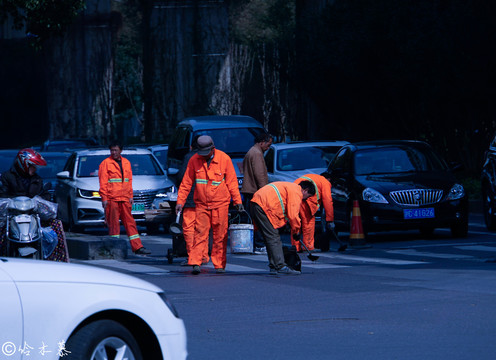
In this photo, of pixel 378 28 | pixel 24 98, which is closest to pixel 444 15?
pixel 378 28

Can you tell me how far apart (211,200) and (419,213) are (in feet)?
16.6

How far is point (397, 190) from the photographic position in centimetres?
1775

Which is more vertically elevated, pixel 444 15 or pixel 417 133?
pixel 444 15

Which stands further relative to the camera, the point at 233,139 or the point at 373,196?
the point at 233,139

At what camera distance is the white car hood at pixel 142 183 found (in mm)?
21673

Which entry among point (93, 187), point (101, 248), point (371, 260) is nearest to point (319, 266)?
point (371, 260)

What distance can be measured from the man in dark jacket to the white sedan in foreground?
4.95 meters

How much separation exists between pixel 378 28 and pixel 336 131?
9114mm

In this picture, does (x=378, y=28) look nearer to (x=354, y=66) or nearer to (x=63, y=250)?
(x=354, y=66)

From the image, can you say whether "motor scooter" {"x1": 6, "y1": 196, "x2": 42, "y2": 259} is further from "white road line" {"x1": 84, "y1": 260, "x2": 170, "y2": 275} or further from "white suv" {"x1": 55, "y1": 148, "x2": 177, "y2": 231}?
"white suv" {"x1": 55, "y1": 148, "x2": 177, "y2": 231}

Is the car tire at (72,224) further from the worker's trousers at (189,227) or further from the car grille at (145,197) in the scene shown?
the worker's trousers at (189,227)

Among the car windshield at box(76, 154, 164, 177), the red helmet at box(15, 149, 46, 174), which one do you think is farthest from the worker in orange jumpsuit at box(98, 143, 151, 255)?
the red helmet at box(15, 149, 46, 174)

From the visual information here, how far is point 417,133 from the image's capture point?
109ft

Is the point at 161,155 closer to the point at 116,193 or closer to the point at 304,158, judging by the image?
the point at 304,158
